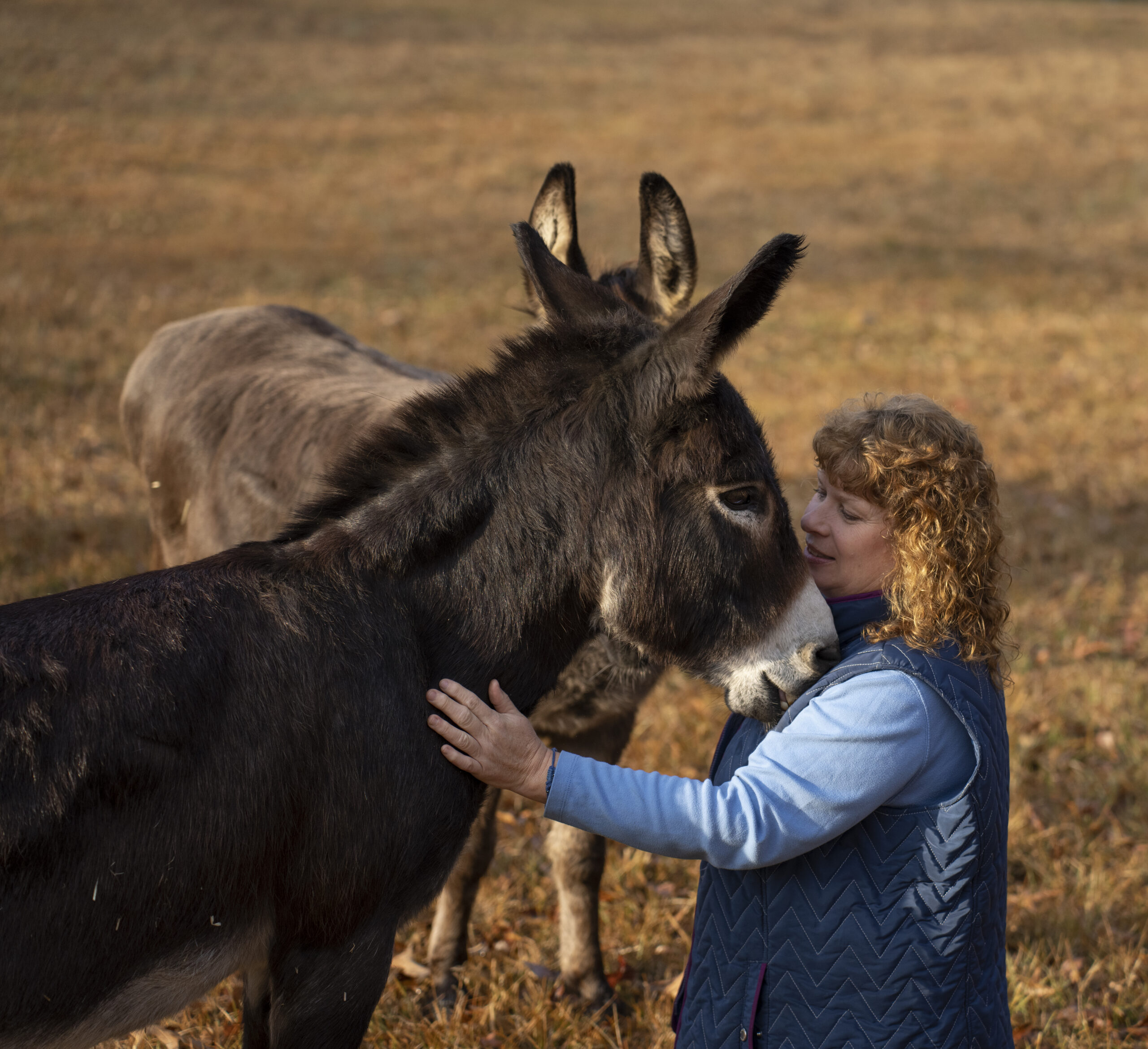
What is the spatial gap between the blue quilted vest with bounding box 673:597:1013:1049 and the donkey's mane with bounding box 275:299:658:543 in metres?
0.91

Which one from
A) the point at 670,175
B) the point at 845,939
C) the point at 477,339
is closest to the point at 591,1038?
Answer: the point at 845,939

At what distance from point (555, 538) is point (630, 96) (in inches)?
1112

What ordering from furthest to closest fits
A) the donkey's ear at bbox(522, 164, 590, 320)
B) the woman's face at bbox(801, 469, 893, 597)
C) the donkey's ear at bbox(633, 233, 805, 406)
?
1. the donkey's ear at bbox(522, 164, 590, 320)
2. the woman's face at bbox(801, 469, 893, 597)
3. the donkey's ear at bbox(633, 233, 805, 406)

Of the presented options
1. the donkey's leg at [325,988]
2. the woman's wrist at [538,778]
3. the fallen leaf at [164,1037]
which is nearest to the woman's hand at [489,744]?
the woman's wrist at [538,778]

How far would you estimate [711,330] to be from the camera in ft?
7.63

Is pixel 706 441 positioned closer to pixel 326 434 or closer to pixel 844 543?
pixel 844 543

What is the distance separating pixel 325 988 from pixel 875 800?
4.08 ft

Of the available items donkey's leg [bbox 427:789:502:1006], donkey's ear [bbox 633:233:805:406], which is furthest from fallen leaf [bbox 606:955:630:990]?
donkey's ear [bbox 633:233:805:406]

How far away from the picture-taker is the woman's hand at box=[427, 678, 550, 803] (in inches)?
91.9

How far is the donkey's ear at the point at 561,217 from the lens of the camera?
13.8 feet

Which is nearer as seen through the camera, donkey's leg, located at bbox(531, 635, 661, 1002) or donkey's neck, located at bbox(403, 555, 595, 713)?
donkey's neck, located at bbox(403, 555, 595, 713)

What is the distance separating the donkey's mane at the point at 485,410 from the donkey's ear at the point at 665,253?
173 cm

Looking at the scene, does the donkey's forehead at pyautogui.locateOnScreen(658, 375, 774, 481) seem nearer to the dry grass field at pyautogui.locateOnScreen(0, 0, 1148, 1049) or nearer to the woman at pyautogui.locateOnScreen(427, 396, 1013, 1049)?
the woman at pyautogui.locateOnScreen(427, 396, 1013, 1049)

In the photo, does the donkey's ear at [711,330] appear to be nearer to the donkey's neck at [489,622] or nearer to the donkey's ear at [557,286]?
the donkey's ear at [557,286]
